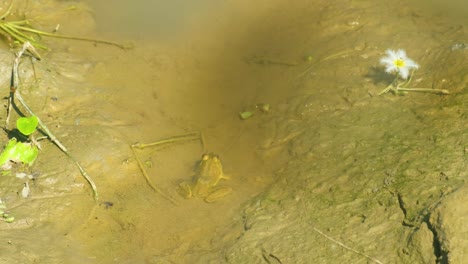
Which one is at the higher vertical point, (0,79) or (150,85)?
(0,79)

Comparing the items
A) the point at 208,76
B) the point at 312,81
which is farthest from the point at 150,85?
the point at 312,81

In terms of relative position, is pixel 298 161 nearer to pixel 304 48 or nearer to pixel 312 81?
pixel 312 81

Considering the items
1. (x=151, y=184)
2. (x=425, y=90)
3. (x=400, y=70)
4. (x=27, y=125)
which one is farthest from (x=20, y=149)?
(x=425, y=90)

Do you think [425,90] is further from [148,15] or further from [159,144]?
[148,15]

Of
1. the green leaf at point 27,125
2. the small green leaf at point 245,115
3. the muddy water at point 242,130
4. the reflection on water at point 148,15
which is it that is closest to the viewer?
the muddy water at point 242,130

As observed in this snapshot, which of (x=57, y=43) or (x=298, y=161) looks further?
(x=57, y=43)

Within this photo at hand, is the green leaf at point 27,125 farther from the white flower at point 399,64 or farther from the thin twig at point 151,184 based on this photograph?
the white flower at point 399,64

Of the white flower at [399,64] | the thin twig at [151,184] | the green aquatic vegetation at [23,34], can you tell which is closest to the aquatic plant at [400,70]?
the white flower at [399,64]
